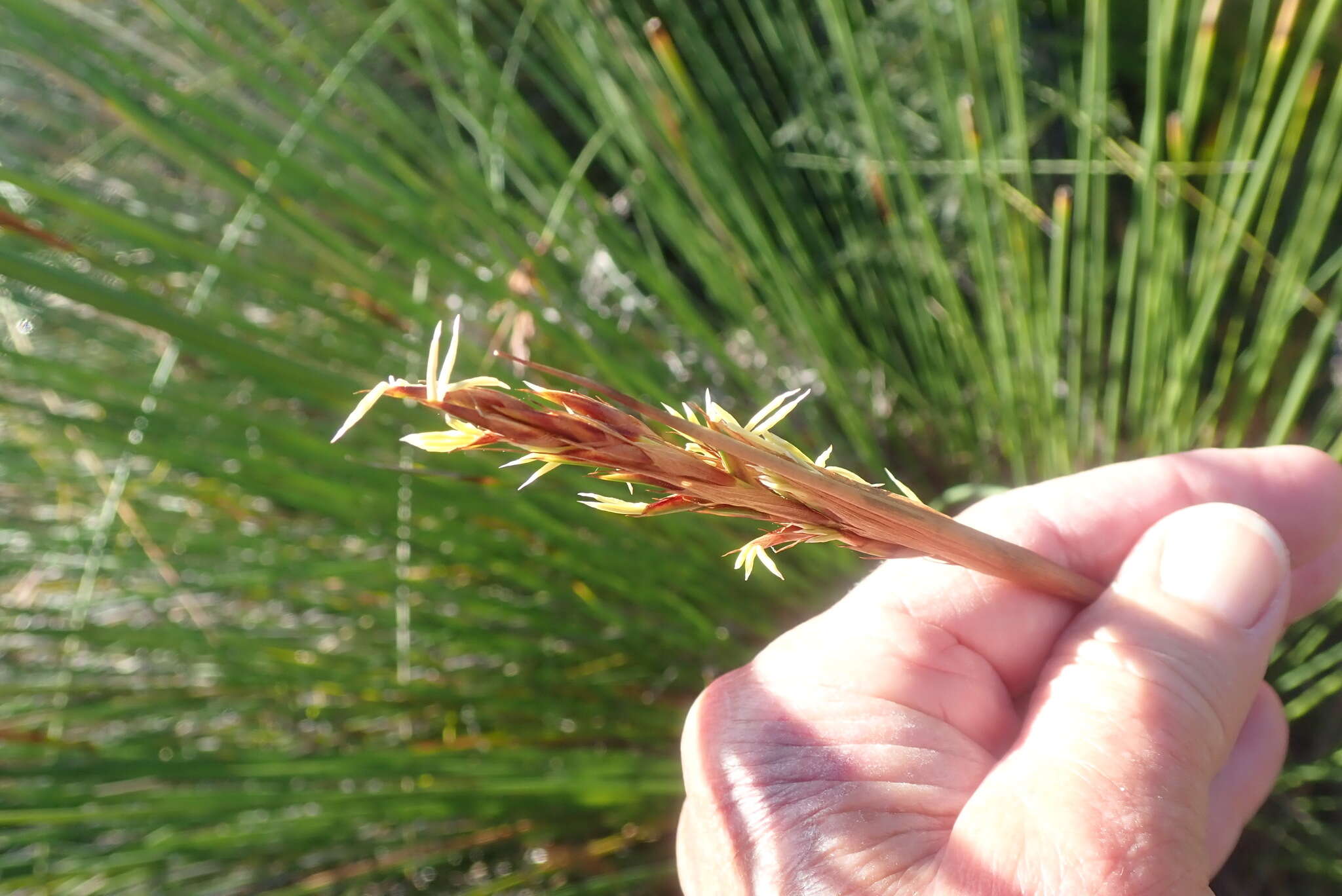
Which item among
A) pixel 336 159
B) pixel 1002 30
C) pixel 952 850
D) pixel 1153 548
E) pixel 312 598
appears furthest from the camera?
pixel 336 159

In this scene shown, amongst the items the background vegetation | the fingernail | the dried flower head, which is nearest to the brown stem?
the dried flower head

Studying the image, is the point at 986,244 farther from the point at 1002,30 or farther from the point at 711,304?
the point at 711,304

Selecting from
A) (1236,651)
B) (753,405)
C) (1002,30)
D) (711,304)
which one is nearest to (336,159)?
(711,304)

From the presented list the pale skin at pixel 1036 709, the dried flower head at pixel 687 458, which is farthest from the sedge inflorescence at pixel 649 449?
the pale skin at pixel 1036 709

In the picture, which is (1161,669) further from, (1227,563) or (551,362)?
(551,362)

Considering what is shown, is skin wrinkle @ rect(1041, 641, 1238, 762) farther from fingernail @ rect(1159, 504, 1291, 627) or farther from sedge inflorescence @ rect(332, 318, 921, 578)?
sedge inflorescence @ rect(332, 318, 921, 578)

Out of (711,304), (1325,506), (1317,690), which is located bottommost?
(1317,690)
